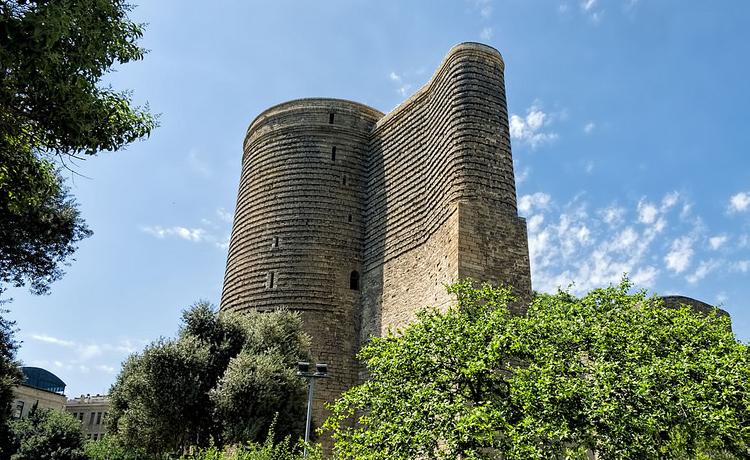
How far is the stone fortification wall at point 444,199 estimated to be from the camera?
14844 mm

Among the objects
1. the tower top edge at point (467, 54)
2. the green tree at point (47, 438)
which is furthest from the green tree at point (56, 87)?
the green tree at point (47, 438)

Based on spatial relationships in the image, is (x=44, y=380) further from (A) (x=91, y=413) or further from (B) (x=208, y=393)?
(B) (x=208, y=393)

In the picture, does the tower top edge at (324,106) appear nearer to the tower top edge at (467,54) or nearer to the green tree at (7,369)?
the tower top edge at (467,54)

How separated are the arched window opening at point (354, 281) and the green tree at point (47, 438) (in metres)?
11.6

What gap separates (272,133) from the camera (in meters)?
21.9

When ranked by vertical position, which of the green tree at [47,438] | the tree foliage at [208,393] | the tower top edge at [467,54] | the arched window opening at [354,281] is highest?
the tower top edge at [467,54]

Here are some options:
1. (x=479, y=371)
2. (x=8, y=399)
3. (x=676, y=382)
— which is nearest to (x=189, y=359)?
(x=8, y=399)

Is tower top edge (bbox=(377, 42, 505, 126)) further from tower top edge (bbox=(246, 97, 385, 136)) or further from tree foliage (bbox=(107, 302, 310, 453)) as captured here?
tree foliage (bbox=(107, 302, 310, 453))

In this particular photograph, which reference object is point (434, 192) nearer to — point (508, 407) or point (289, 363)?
point (289, 363)

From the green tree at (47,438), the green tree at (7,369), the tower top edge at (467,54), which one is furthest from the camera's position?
the green tree at (47,438)

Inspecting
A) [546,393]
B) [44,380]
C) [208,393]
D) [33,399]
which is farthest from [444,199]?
[44,380]

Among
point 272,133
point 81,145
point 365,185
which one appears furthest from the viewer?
point 272,133

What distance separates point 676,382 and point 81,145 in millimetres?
8793

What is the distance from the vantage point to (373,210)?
64.4ft
